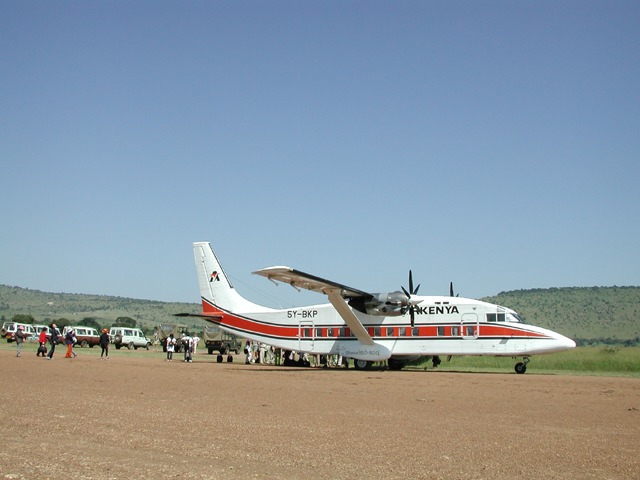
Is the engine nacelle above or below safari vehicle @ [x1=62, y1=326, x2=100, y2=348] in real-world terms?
above

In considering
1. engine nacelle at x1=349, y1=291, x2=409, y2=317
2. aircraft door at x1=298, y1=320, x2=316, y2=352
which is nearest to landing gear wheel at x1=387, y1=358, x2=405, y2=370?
engine nacelle at x1=349, y1=291, x2=409, y2=317

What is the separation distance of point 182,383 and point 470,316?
16362 mm

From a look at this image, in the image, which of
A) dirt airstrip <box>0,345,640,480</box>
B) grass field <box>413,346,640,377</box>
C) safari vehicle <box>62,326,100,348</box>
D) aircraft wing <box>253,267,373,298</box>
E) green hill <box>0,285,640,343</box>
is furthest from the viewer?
green hill <box>0,285,640,343</box>

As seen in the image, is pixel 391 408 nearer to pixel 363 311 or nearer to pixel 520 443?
pixel 520 443

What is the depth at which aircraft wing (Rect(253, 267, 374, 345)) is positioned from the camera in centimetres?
3084

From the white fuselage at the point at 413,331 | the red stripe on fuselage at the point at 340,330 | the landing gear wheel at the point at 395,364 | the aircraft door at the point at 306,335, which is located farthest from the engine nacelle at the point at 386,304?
the aircraft door at the point at 306,335

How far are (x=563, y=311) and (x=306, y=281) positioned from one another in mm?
128485

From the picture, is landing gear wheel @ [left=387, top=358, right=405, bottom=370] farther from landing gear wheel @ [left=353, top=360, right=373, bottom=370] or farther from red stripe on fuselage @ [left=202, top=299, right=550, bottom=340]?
red stripe on fuselage @ [left=202, top=299, right=550, bottom=340]

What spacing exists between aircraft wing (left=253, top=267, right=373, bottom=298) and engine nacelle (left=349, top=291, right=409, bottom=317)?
18.4 inches

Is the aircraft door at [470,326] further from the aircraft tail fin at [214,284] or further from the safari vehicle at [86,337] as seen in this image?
the safari vehicle at [86,337]

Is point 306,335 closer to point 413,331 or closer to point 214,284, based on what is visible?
point 413,331

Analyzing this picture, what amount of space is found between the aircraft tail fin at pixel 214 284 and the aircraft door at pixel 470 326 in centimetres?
1292

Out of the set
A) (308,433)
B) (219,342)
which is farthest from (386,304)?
(219,342)

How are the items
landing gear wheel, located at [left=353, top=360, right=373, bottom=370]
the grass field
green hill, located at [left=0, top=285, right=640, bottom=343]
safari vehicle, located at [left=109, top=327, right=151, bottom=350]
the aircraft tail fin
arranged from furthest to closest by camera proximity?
green hill, located at [left=0, top=285, right=640, bottom=343] < safari vehicle, located at [left=109, top=327, right=151, bottom=350] < the aircraft tail fin < the grass field < landing gear wheel, located at [left=353, top=360, right=373, bottom=370]
